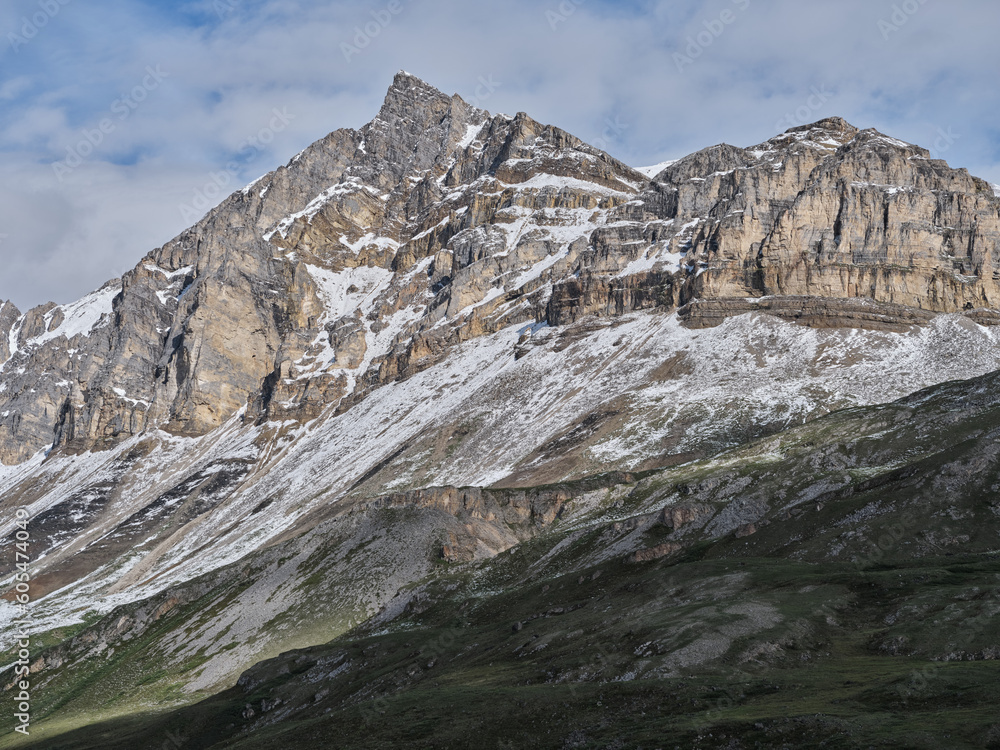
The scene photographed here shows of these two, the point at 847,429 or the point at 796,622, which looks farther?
the point at 847,429

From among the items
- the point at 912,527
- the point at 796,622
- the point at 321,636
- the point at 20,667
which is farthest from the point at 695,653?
the point at 20,667

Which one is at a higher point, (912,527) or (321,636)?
(912,527)

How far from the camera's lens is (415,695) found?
191ft

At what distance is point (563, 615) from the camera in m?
74.7

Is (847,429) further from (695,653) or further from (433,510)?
(695,653)

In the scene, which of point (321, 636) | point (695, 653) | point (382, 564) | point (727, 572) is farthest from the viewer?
point (382, 564)

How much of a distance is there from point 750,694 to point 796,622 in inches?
459

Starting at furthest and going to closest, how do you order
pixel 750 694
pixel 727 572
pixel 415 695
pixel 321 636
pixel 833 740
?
1. pixel 321 636
2. pixel 727 572
3. pixel 415 695
4. pixel 750 694
5. pixel 833 740

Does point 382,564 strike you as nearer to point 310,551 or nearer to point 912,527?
point 310,551

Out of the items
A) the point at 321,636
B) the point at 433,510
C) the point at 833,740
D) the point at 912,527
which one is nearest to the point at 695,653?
the point at 833,740

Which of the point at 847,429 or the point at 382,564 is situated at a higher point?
the point at 847,429

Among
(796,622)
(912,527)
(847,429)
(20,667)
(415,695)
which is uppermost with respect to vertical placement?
(847,429)

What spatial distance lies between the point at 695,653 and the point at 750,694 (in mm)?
7887

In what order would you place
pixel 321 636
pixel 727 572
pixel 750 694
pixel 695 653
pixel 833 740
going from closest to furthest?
pixel 833 740
pixel 750 694
pixel 695 653
pixel 727 572
pixel 321 636
